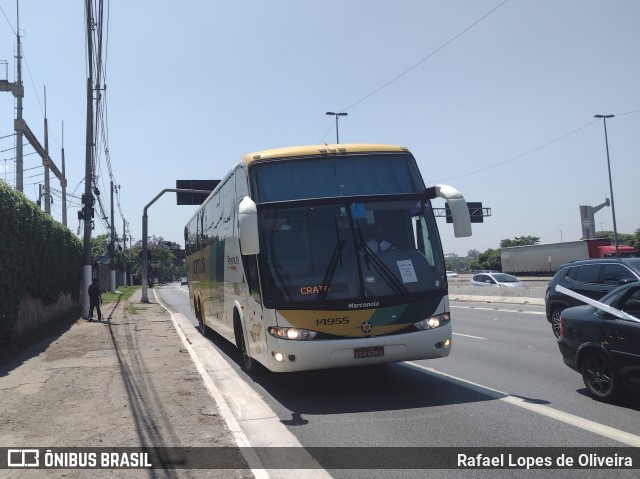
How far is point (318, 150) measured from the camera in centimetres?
867

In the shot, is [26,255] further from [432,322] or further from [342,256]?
[432,322]

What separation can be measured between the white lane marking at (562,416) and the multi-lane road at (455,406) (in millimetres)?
10

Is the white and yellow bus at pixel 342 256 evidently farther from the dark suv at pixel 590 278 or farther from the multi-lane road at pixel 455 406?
the dark suv at pixel 590 278

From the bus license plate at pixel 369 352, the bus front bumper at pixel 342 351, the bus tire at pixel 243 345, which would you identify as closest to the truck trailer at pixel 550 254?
the bus tire at pixel 243 345

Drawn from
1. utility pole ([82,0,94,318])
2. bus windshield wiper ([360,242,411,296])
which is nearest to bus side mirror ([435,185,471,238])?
bus windshield wiper ([360,242,411,296])

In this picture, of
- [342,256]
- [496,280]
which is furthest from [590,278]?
[496,280]

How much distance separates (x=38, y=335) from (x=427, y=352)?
12.6 m

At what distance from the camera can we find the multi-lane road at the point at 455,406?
5914 mm

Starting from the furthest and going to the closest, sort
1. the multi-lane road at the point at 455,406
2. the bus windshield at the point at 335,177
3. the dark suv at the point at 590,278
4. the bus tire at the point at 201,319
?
the bus tire at the point at 201,319 → the dark suv at the point at 590,278 → the bus windshield at the point at 335,177 → the multi-lane road at the point at 455,406

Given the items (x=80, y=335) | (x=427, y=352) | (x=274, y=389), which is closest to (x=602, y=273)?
(x=427, y=352)

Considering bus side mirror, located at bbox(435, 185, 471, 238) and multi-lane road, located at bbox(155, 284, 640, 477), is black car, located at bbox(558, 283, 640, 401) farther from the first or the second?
bus side mirror, located at bbox(435, 185, 471, 238)

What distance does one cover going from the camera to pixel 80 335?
55.0ft

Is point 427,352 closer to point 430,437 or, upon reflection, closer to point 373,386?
point 373,386

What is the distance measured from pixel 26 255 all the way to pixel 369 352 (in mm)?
10581
